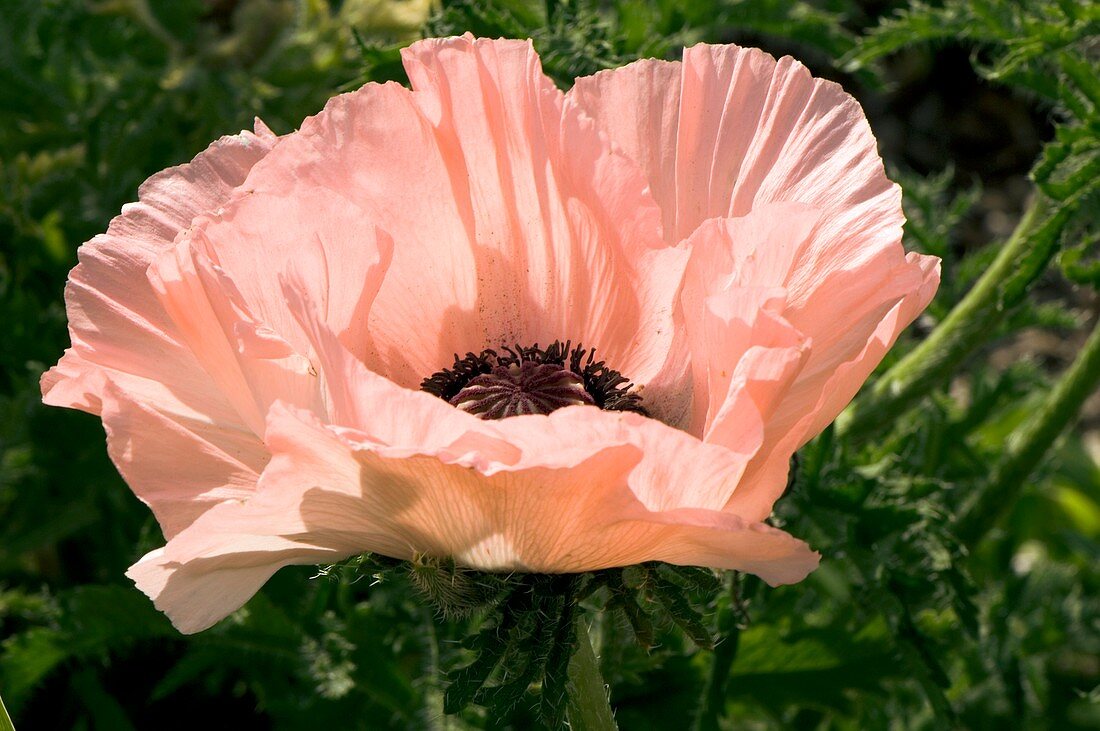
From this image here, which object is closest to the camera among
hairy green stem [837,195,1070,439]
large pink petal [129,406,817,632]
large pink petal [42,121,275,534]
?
large pink petal [129,406,817,632]

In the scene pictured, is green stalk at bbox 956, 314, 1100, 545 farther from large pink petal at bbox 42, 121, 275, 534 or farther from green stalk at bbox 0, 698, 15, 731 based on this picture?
green stalk at bbox 0, 698, 15, 731

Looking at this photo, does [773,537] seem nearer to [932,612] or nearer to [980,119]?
[932,612]

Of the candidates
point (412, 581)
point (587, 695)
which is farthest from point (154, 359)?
point (587, 695)

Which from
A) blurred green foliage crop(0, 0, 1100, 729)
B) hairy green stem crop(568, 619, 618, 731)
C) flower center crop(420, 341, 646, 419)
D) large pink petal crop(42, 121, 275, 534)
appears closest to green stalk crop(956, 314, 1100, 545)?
blurred green foliage crop(0, 0, 1100, 729)

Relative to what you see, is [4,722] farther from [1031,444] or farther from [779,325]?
[1031,444]

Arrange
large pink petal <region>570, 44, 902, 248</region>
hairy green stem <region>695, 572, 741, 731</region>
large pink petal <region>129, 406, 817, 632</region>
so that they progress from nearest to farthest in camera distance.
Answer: large pink petal <region>129, 406, 817, 632</region> → large pink petal <region>570, 44, 902, 248</region> → hairy green stem <region>695, 572, 741, 731</region>

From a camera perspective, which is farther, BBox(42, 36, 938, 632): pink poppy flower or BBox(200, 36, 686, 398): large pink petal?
BBox(200, 36, 686, 398): large pink petal

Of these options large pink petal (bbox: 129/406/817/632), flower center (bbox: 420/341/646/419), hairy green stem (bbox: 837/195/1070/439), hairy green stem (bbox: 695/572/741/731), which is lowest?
hairy green stem (bbox: 695/572/741/731)
